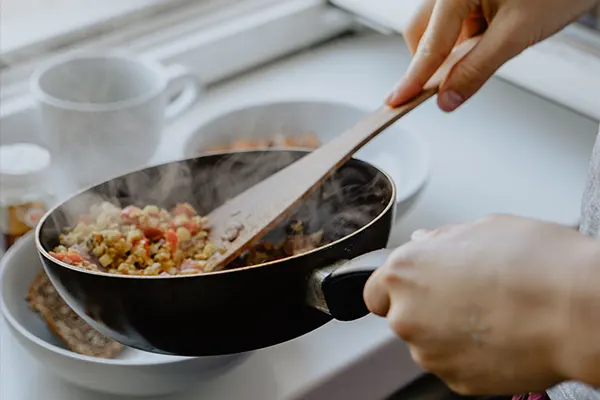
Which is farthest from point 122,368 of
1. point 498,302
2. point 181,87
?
point 181,87

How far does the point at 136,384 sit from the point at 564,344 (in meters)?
0.33

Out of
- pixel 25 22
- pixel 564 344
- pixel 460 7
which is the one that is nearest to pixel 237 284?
pixel 564 344

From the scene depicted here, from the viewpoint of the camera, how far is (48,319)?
2.40 ft

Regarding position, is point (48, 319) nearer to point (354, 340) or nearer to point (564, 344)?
point (354, 340)

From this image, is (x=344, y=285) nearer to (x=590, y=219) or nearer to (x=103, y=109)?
(x=590, y=219)

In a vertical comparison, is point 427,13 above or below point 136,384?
above

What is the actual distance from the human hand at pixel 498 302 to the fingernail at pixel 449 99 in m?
0.27

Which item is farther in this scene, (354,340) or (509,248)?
(354,340)

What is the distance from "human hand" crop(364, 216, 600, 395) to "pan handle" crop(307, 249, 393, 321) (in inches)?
1.1

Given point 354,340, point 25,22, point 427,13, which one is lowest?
point 354,340

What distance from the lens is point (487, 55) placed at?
0.73 m

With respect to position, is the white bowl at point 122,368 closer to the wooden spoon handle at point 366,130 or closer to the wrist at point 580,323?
the wooden spoon handle at point 366,130

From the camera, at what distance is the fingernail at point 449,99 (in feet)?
2.43

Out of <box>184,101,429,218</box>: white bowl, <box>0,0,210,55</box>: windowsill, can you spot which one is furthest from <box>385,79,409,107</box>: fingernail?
<box>0,0,210,55</box>: windowsill
